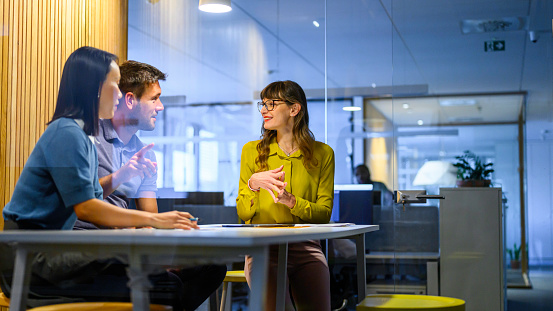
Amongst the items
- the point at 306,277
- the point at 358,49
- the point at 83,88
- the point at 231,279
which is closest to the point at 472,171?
the point at 358,49

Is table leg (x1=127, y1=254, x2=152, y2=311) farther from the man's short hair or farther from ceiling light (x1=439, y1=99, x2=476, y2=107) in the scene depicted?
ceiling light (x1=439, y1=99, x2=476, y2=107)

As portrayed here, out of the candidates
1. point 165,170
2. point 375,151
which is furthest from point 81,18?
point 375,151

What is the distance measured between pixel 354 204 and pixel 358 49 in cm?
94

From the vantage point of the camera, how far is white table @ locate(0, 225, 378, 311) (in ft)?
5.21

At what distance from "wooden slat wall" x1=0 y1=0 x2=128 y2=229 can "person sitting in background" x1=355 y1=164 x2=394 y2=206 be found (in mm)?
1673

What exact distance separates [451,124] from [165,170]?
1682 mm

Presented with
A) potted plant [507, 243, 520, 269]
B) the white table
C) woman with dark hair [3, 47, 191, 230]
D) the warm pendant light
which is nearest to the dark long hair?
woman with dark hair [3, 47, 191, 230]

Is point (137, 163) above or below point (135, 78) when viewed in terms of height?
below

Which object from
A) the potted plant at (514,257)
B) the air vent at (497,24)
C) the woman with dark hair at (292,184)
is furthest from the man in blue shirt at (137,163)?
the potted plant at (514,257)

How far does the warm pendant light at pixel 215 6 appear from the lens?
3902 mm

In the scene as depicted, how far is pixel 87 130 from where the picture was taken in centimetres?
225

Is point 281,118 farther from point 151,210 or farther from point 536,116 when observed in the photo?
point 536,116

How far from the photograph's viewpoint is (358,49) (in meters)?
4.05

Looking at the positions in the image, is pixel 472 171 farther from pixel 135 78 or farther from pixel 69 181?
pixel 69 181
